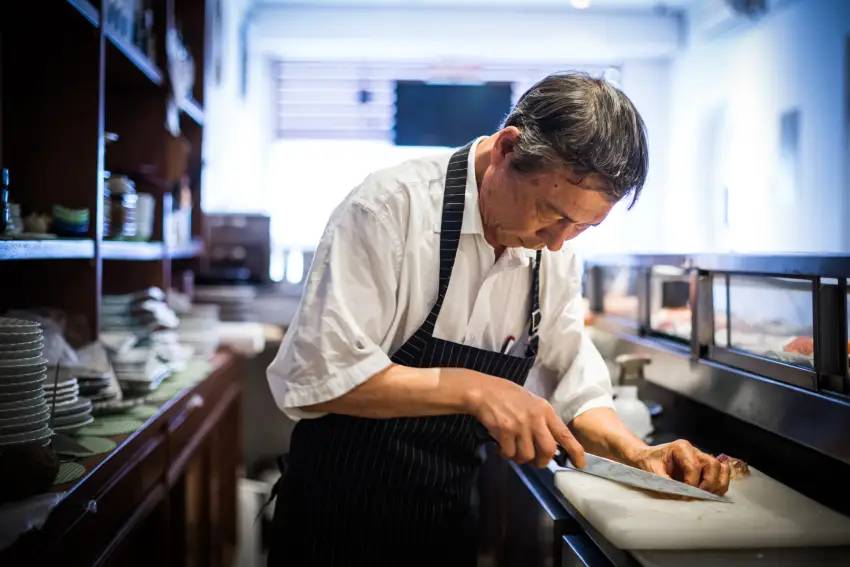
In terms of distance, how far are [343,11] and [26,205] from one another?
16.8 ft

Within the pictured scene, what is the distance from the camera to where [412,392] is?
3.96ft

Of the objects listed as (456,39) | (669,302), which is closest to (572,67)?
(456,39)

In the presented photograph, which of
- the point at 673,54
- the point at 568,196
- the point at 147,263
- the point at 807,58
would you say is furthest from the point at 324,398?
the point at 673,54

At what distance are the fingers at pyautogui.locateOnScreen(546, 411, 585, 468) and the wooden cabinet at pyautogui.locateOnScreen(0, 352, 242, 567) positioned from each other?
2.72 feet

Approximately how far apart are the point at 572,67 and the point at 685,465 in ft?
18.6

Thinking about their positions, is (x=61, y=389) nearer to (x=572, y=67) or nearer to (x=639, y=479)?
(x=639, y=479)

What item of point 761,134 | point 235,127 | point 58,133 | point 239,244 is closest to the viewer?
point 58,133

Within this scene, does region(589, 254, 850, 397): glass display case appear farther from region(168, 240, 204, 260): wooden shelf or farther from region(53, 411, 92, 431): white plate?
region(168, 240, 204, 260): wooden shelf

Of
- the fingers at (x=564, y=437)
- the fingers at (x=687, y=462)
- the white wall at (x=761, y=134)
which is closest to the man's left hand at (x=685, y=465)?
the fingers at (x=687, y=462)

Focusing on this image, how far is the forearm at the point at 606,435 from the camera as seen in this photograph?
1.39 metres

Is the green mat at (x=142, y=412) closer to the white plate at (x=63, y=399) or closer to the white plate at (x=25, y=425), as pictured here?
the white plate at (x=63, y=399)

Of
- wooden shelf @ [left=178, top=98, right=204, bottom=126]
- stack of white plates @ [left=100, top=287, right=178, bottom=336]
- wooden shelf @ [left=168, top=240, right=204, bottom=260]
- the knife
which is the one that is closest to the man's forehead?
the knife

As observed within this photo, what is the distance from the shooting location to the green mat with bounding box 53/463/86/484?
1.35 m

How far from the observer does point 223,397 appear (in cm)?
317
